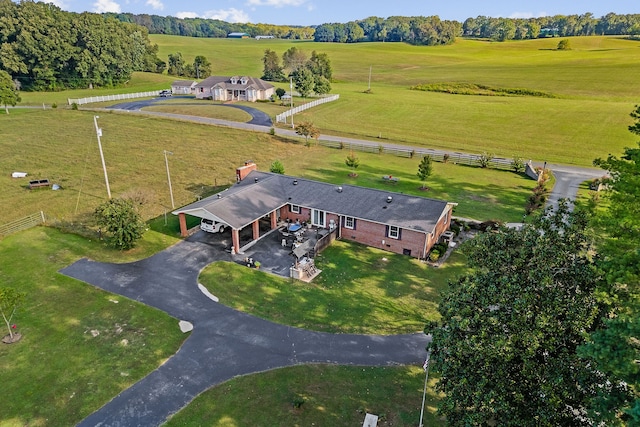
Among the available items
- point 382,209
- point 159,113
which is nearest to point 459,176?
point 382,209

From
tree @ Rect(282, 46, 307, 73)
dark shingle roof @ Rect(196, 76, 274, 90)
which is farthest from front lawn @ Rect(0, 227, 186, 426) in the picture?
tree @ Rect(282, 46, 307, 73)

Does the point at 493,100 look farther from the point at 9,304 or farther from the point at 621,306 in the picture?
the point at 9,304

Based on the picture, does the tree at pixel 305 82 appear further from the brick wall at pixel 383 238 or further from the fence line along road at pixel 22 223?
the fence line along road at pixel 22 223

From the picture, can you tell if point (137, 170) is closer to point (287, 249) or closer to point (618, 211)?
point (287, 249)

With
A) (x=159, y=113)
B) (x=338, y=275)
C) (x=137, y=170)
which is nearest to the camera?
(x=338, y=275)

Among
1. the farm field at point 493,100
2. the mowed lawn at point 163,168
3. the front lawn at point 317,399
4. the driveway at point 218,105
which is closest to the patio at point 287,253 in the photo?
the front lawn at point 317,399

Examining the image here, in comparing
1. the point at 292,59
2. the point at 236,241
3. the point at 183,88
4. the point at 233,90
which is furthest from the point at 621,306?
the point at 292,59

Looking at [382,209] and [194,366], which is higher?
[382,209]

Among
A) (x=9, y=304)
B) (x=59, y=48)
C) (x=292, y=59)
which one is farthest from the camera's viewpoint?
(x=292, y=59)
